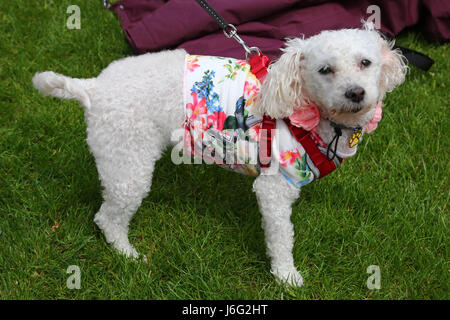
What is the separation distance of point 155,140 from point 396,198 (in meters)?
1.76

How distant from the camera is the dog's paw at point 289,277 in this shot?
2592mm

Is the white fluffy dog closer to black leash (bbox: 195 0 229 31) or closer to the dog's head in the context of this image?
the dog's head

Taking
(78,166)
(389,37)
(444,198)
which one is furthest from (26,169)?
(389,37)

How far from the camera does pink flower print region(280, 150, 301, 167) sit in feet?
7.57

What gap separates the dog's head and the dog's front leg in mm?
418

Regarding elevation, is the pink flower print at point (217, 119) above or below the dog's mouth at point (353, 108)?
below

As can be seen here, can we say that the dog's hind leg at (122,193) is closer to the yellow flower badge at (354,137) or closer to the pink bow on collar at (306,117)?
the pink bow on collar at (306,117)

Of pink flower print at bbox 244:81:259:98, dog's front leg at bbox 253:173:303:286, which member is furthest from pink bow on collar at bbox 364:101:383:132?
pink flower print at bbox 244:81:259:98

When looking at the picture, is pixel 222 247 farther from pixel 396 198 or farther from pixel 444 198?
pixel 444 198

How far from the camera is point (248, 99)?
7.77 feet

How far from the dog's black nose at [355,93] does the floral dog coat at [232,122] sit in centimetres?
35

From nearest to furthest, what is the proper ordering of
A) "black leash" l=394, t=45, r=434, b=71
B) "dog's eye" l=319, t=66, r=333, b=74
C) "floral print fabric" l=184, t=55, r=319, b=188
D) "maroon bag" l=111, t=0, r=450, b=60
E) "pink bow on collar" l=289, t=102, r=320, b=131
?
"dog's eye" l=319, t=66, r=333, b=74, "pink bow on collar" l=289, t=102, r=320, b=131, "floral print fabric" l=184, t=55, r=319, b=188, "maroon bag" l=111, t=0, r=450, b=60, "black leash" l=394, t=45, r=434, b=71

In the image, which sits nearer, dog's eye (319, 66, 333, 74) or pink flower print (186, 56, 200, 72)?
dog's eye (319, 66, 333, 74)

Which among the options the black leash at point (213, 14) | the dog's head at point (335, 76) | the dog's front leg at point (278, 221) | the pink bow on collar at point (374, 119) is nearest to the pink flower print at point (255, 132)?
the dog's head at point (335, 76)
